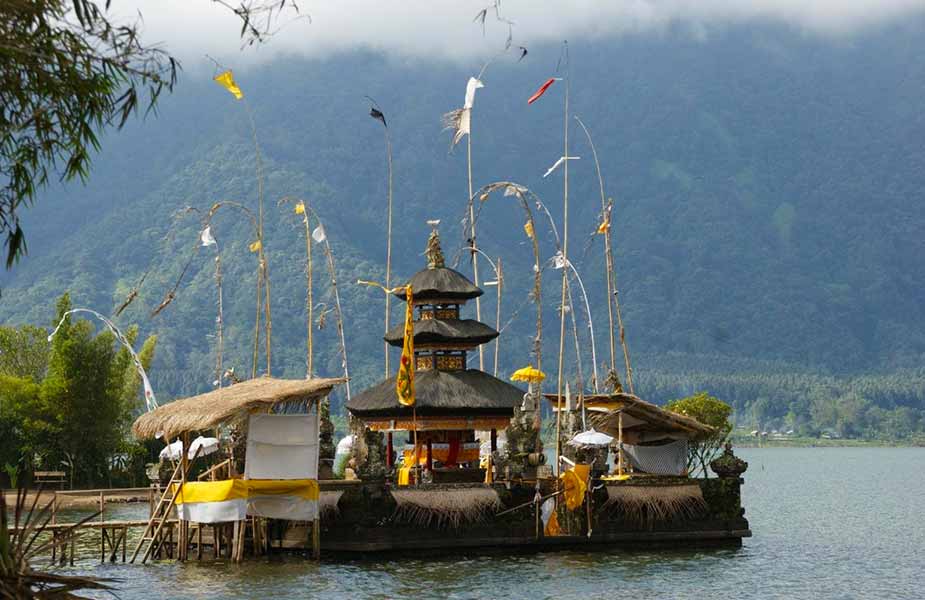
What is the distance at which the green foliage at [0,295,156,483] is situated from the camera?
6512cm

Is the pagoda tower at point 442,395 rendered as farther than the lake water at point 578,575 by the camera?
Yes

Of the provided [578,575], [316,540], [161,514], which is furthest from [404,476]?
[578,575]

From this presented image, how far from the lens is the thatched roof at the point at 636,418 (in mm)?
39594

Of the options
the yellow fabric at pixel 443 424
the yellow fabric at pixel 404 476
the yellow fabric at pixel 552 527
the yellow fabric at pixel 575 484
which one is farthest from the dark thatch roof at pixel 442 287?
the yellow fabric at pixel 552 527

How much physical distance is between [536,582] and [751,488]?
70.4m

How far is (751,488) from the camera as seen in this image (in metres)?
102

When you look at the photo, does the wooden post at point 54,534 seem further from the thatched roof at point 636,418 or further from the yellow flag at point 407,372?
the thatched roof at point 636,418

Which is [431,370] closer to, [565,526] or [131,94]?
[565,526]

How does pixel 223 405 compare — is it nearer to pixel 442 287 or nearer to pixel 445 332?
pixel 445 332

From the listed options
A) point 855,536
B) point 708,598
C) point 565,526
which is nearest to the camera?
point 708,598

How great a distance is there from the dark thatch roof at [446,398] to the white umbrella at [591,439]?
11.4 feet

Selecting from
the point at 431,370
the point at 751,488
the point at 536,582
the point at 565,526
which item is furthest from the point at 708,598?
the point at 751,488

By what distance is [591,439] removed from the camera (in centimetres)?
3797

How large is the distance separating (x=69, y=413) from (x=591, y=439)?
3372 centimetres
